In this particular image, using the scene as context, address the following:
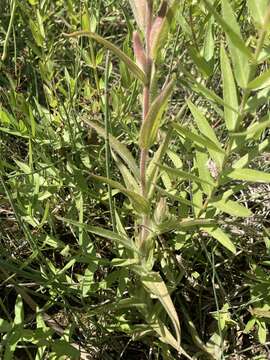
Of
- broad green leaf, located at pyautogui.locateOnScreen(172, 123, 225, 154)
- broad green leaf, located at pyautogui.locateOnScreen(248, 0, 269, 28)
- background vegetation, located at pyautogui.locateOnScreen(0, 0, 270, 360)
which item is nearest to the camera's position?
broad green leaf, located at pyautogui.locateOnScreen(248, 0, 269, 28)

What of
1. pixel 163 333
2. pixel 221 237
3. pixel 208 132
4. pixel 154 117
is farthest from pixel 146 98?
pixel 163 333

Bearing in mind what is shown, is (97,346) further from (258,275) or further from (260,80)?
(260,80)

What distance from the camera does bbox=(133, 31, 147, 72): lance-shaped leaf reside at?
2.49 ft

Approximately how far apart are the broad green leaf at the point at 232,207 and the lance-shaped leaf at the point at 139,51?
276 millimetres

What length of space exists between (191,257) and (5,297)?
1.40ft

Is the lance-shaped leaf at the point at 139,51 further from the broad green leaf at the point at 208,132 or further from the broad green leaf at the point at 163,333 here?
the broad green leaf at the point at 163,333

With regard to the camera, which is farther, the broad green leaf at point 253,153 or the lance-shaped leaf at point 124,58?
the broad green leaf at point 253,153

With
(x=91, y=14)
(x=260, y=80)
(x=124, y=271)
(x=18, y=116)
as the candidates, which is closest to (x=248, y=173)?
(x=260, y=80)

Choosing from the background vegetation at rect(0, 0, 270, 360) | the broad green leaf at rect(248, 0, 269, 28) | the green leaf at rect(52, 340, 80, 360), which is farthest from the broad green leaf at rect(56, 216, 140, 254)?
the broad green leaf at rect(248, 0, 269, 28)

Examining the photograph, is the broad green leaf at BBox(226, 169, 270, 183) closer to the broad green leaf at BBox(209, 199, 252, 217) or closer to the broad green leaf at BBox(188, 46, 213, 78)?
the broad green leaf at BBox(209, 199, 252, 217)

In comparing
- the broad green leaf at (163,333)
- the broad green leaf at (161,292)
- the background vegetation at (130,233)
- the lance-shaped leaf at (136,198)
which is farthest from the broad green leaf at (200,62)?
the broad green leaf at (163,333)

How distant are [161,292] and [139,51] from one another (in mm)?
429

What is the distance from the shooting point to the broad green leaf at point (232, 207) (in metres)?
0.87

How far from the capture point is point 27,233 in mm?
1019
